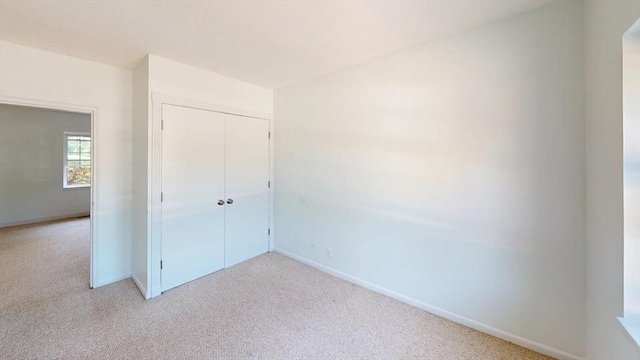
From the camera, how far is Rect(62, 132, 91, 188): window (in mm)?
5882

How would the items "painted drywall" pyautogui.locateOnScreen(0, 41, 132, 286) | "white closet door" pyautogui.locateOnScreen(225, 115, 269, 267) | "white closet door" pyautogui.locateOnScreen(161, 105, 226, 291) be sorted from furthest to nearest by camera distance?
1. "white closet door" pyautogui.locateOnScreen(225, 115, 269, 267)
2. "white closet door" pyautogui.locateOnScreen(161, 105, 226, 291)
3. "painted drywall" pyautogui.locateOnScreen(0, 41, 132, 286)

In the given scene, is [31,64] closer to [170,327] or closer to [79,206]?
[170,327]

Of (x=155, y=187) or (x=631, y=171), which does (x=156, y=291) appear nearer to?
(x=155, y=187)

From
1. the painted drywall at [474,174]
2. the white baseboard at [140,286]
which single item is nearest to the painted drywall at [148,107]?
the white baseboard at [140,286]

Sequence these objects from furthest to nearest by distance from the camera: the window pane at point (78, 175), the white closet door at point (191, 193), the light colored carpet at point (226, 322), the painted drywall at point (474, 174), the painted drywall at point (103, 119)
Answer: the window pane at point (78, 175)
the white closet door at point (191, 193)
the painted drywall at point (103, 119)
the light colored carpet at point (226, 322)
the painted drywall at point (474, 174)

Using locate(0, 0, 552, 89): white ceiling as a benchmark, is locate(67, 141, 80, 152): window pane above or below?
below

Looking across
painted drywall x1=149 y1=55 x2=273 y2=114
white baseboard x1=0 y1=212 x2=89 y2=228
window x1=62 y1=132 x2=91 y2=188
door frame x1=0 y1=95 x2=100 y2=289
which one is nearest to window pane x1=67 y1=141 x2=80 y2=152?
window x1=62 y1=132 x2=91 y2=188

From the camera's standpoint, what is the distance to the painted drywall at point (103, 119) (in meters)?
2.43

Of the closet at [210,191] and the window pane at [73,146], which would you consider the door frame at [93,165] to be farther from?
the window pane at [73,146]

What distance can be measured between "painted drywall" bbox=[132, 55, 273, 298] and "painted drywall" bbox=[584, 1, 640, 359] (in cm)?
328

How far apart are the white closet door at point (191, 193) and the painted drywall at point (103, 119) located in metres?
0.69

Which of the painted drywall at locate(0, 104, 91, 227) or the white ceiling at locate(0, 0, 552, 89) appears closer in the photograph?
the white ceiling at locate(0, 0, 552, 89)

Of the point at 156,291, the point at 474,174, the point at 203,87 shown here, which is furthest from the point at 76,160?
the point at 474,174

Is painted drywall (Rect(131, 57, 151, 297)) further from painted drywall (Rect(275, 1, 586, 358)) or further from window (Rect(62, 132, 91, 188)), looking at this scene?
window (Rect(62, 132, 91, 188))
